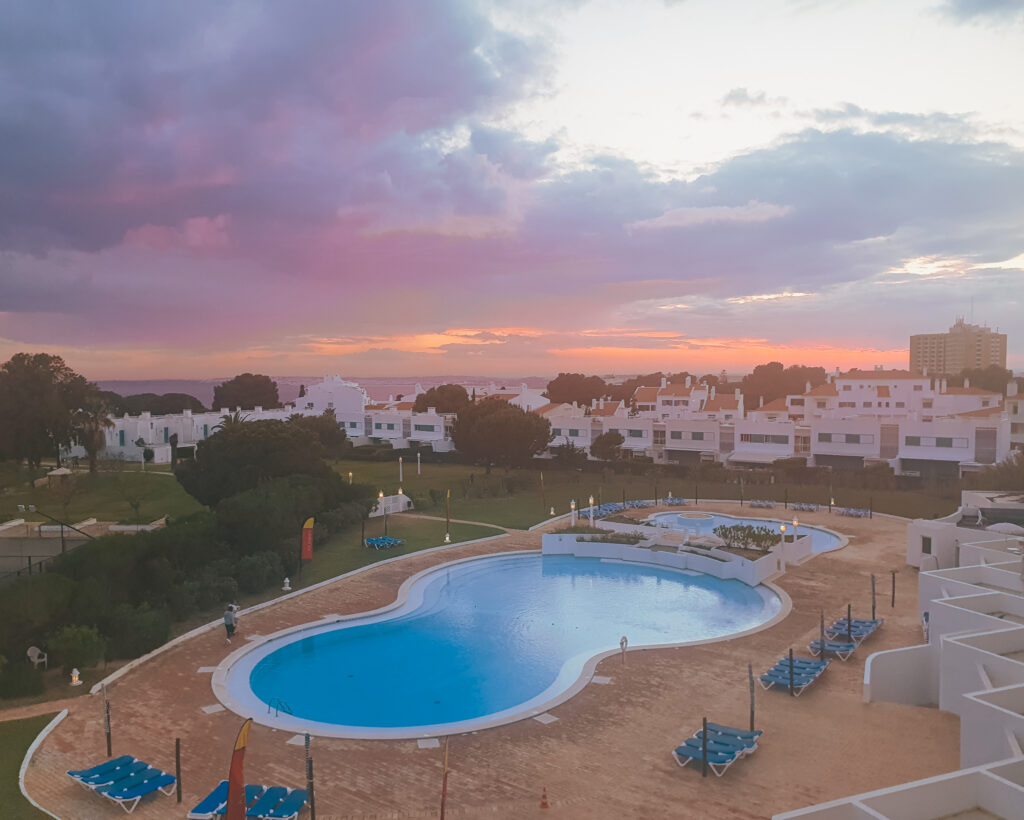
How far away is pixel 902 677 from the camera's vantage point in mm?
14836

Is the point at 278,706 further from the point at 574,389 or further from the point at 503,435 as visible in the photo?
the point at 574,389

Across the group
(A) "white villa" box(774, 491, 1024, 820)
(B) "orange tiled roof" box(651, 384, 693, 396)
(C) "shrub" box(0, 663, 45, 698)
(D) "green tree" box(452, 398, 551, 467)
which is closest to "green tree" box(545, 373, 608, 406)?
(B) "orange tiled roof" box(651, 384, 693, 396)

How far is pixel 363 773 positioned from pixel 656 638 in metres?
10.1

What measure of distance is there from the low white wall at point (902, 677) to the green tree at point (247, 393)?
89.7 m

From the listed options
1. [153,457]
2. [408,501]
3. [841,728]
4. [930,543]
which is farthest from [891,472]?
[153,457]

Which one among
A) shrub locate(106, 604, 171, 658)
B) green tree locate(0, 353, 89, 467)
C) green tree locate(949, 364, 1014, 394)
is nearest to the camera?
shrub locate(106, 604, 171, 658)

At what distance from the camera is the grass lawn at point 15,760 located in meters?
10.5

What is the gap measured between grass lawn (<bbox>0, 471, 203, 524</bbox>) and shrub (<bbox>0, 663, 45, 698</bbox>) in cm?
1471

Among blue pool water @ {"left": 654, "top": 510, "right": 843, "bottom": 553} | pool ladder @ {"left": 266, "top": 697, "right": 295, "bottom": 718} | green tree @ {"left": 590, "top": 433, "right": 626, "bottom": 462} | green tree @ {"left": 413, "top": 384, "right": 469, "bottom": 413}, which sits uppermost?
green tree @ {"left": 413, "top": 384, "right": 469, "bottom": 413}

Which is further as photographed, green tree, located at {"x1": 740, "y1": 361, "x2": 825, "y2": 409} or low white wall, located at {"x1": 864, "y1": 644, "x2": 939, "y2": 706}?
green tree, located at {"x1": 740, "y1": 361, "x2": 825, "y2": 409}

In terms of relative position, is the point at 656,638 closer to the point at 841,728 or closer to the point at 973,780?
the point at 841,728

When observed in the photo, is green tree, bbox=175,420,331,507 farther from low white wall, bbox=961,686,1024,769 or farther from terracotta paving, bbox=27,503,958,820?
low white wall, bbox=961,686,1024,769

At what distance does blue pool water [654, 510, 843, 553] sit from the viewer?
30.9 metres

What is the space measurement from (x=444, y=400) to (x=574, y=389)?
3116 centimetres
